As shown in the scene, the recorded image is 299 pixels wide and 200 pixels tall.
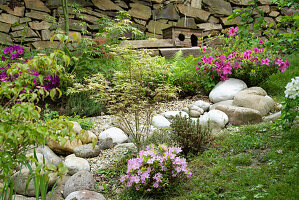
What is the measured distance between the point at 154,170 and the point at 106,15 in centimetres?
724

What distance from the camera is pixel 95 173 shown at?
3328 millimetres

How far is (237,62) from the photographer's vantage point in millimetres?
5516

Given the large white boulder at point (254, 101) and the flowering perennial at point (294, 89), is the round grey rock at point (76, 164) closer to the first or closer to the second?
the flowering perennial at point (294, 89)

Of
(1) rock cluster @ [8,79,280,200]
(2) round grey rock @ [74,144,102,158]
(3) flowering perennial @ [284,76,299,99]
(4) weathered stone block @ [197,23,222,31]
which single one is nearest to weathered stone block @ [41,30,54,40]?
(1) rock cluster @ [8,79,280,200]

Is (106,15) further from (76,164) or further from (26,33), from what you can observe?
(76,164)

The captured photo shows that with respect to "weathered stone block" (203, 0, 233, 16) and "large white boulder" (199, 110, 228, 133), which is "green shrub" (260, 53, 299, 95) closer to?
"large white boulder" (199, 110, 228, 133)

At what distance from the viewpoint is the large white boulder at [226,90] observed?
5441mm

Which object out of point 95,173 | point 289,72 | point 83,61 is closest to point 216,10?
point 289,72

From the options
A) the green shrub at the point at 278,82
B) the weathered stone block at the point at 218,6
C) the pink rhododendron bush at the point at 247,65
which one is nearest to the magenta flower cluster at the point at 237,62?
the pink rhododendron bush at the point at 247,65

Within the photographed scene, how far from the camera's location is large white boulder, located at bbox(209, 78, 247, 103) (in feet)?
17.9

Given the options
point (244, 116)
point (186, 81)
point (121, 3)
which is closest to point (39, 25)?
point (121, 3)

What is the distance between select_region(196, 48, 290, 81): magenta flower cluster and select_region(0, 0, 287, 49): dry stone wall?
2.24m

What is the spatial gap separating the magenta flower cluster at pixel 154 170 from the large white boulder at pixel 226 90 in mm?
3065

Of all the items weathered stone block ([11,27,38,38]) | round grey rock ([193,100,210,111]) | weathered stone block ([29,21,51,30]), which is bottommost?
round grey rock ([193,100,210,111])
